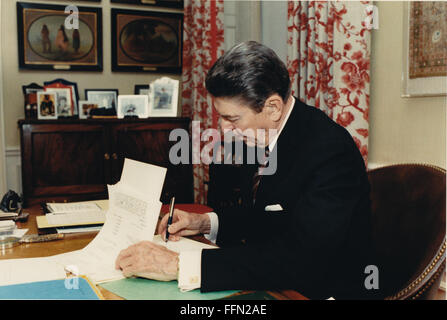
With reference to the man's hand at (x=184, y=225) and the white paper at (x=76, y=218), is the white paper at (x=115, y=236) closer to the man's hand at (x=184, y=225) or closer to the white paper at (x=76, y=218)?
the man's hand at (x=184, y=225)

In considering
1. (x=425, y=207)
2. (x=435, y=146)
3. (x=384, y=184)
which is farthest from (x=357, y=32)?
(x=425, y=207)

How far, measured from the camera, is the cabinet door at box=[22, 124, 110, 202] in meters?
3.50

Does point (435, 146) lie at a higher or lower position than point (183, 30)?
lower

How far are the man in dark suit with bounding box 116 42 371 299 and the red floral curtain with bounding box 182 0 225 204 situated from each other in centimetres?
255

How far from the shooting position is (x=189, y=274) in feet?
3.42

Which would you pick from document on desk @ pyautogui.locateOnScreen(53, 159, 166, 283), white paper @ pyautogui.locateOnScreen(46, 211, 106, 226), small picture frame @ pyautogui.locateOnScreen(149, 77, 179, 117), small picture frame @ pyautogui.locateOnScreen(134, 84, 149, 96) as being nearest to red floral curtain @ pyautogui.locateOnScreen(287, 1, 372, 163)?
white paper @ pyautogui.locateOnScreen(46, 211, 106, 226)

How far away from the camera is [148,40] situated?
4578 mm

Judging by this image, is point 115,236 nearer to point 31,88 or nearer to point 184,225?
point 184,225

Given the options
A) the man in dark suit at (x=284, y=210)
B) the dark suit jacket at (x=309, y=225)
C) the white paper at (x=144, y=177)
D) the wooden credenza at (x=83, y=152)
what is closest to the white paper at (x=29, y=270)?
the man in dark suit at (x=284, y=210)

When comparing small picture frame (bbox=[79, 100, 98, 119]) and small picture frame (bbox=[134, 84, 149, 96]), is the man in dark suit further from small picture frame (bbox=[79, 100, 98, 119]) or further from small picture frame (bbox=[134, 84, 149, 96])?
small picture frame (bbox=[134, 84, 149, 96])

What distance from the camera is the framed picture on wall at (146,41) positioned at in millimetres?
4461

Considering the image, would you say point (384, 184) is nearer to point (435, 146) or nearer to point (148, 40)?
point (435, 146)
